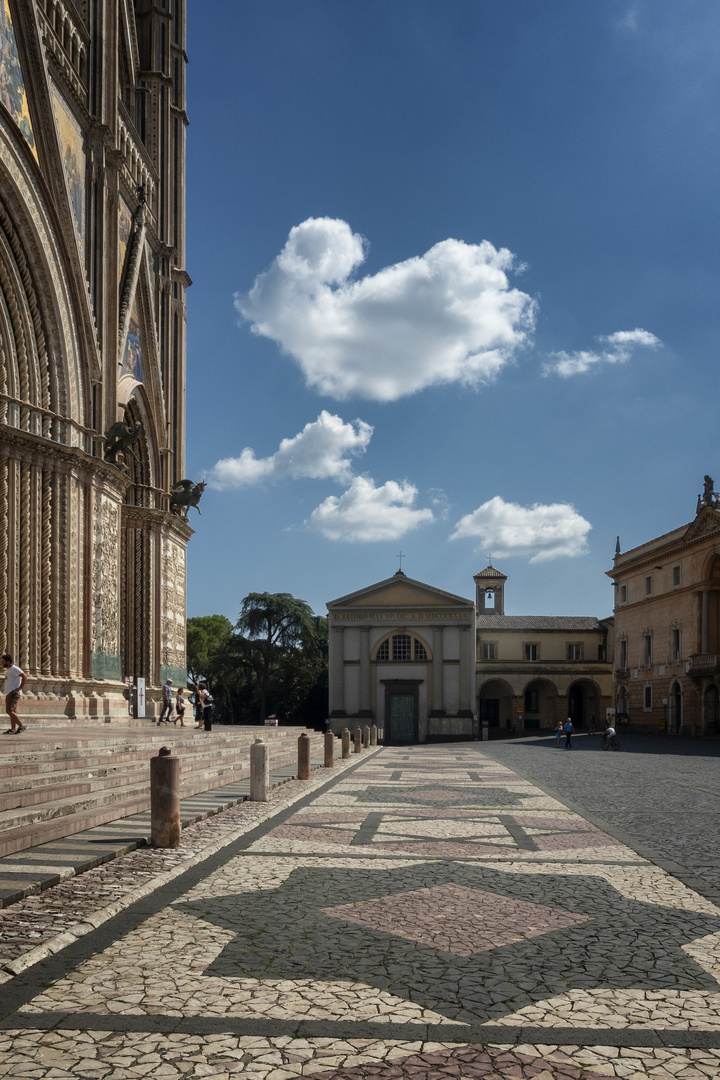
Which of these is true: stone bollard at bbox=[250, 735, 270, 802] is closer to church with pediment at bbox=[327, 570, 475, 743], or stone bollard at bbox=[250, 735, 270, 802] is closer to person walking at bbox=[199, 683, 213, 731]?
person walking at bbox=[199, 683, 213, 731]

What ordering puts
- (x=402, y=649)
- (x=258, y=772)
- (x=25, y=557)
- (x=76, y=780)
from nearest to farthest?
(x=76, y=780) → (x=258, y=772) → (x=25, y=557) → (x=402, y=649)

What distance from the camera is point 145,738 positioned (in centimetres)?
1408

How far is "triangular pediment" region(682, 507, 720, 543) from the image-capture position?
4409 cm

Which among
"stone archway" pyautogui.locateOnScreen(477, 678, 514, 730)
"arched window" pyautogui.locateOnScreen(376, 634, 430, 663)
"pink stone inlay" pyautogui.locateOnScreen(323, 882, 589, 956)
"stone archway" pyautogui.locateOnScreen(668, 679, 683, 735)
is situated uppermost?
"pink stone inlay" pyautogui.locateOnScreen(323, 882, 589, 956)

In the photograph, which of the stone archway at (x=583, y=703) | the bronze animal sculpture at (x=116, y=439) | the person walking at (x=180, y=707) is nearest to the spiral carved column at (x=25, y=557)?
the bronze animal sculpture at (x=116, y=439)

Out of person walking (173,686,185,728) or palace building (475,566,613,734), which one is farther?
palace building (475,566,613,734)

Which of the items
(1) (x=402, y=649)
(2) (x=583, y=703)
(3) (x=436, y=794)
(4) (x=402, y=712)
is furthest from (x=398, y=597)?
(3) (x=436, y=794)

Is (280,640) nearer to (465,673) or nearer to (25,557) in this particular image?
(465,673)

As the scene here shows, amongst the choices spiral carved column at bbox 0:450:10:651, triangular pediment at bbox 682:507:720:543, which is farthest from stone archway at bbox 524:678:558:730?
spiral carved column at bbox 0:450:10:651

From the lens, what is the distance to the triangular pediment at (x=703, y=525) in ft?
145

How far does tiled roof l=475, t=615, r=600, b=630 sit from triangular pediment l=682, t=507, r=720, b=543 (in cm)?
2161

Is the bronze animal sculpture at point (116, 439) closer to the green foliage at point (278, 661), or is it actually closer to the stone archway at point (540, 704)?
the green foliage at point (278, 661)

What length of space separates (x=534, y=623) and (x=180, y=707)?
47242 millimetres

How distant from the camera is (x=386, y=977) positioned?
4512mm
